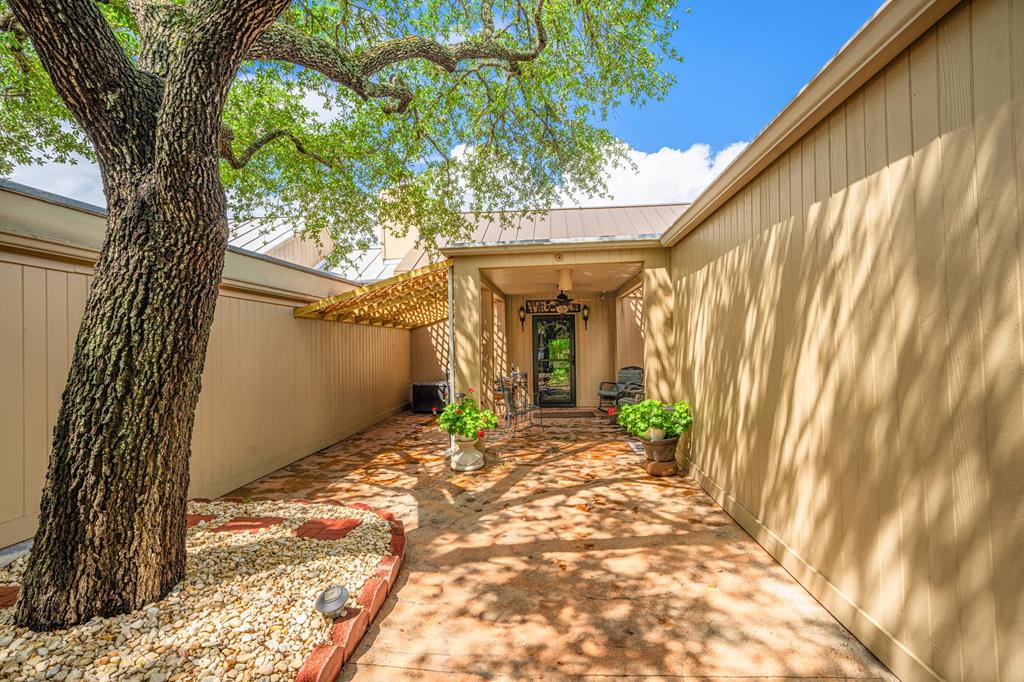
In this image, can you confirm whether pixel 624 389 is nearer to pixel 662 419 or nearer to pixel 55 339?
pixel 662 419

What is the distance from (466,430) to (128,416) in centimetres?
339

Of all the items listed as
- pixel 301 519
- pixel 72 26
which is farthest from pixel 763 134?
pixel 301 519

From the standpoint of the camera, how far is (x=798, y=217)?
8.96 feet

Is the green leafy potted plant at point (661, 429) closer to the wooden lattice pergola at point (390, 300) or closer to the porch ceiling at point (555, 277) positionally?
the porch ceiling at point (555, 277)

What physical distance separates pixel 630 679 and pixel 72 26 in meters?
3.98

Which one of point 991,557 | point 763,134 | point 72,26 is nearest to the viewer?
point 991,557

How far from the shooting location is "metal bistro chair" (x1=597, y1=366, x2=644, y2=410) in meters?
7.46

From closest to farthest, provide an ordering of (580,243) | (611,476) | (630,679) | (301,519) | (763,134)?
1. (630,679)
2. (763,134)
3. (301,519)
4. (611,476)
5. (580,243)

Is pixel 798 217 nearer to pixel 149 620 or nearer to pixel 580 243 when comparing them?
pixel 580 243

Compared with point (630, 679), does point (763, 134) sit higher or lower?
higher

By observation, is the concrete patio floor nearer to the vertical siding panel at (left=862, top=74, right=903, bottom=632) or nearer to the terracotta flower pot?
the terracotta flower pot

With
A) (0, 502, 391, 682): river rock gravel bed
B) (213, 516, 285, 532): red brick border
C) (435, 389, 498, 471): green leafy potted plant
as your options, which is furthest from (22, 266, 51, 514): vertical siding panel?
(435, 389, 498, 471): green leafy potted plant

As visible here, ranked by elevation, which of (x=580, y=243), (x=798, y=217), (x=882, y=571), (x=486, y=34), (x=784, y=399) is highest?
(x=486, y=34)

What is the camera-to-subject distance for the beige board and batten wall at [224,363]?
2.94 meters
